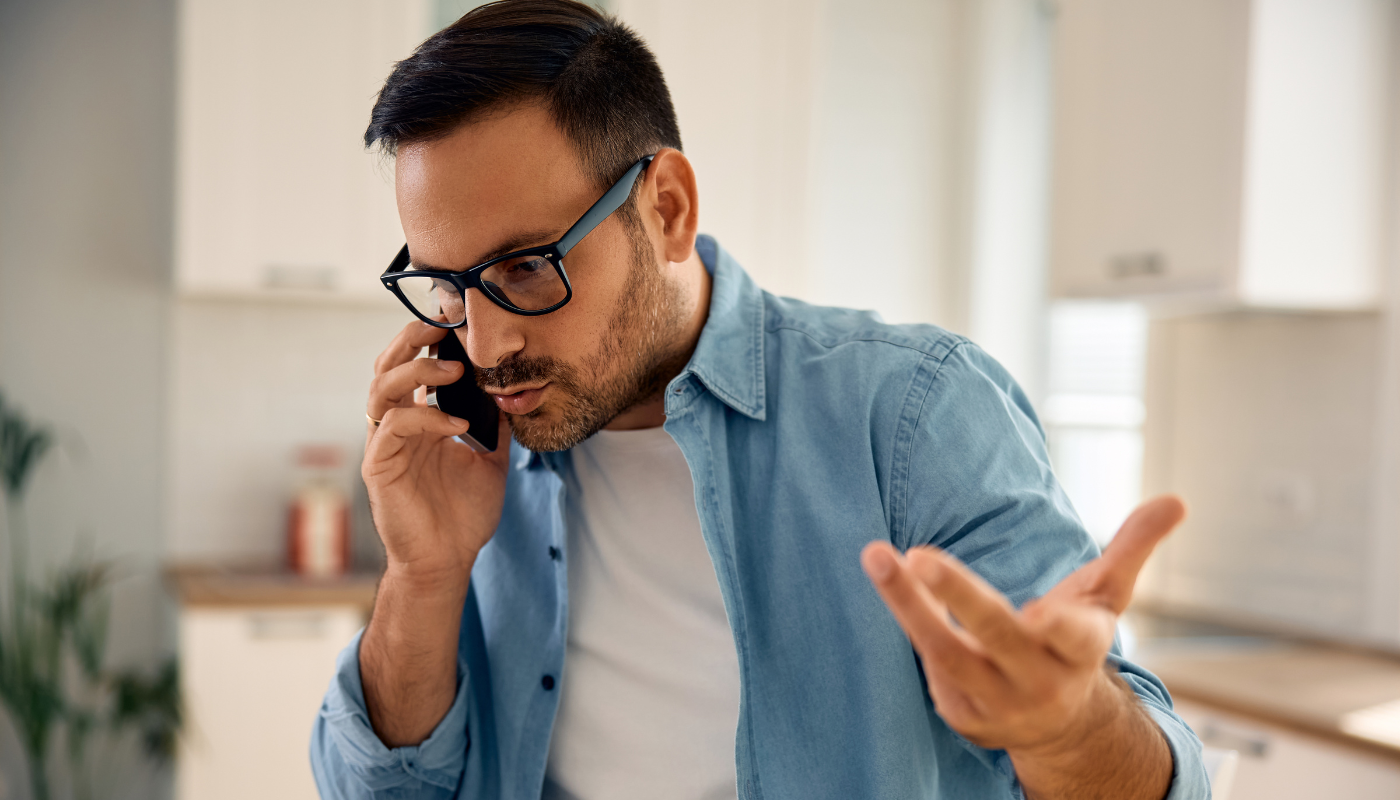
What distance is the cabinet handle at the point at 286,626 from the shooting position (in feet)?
8.63

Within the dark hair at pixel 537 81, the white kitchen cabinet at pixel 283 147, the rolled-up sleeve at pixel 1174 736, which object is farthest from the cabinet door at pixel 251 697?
the rolled-up sleeve at pixel 1174 736

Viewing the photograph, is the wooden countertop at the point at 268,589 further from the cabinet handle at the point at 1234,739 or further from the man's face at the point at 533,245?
the cabinet handle at the point at 1234,739

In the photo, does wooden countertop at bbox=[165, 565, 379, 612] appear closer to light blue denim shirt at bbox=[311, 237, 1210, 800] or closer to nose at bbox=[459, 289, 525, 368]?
light blue denim shirt at bbox=[311, 237, 1210, 800]

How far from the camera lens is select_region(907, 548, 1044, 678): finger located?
1.91ft

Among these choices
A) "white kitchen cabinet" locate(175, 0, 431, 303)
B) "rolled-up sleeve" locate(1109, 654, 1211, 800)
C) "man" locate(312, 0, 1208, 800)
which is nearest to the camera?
"rolled-up sleeve" locate(1109, 654, 1211, 800)

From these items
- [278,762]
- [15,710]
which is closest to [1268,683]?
[278,762]

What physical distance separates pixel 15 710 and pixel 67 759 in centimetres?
33

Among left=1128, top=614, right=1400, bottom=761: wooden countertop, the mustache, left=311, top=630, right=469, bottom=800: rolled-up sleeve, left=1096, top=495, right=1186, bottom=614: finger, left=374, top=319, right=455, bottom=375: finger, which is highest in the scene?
left=374, top=319, right=455, bottom=375: finger

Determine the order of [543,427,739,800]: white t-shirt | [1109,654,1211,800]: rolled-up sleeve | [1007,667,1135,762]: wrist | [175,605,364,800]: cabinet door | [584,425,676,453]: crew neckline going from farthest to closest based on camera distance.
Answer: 1. [175,605,364,800]: cabinet door
2. [584,425,676,453]: crew neckline
3. [543,427,739,800]: white t-shirt
4. [1109,654,1211,800]: rolled-up sleeve
5. [1007,667,1135,762]: wrist

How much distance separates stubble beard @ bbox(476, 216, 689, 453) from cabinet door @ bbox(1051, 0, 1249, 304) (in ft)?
5.38

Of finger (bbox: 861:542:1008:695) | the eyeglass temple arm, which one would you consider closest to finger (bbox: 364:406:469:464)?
the eyeglass temple arm

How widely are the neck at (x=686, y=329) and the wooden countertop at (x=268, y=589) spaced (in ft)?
4.93

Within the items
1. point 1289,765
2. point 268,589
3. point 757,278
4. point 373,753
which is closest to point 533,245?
point 373,753

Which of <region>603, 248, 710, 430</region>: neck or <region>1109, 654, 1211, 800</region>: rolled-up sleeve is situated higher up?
<region>603, 248, 710, 430</region>: neck
